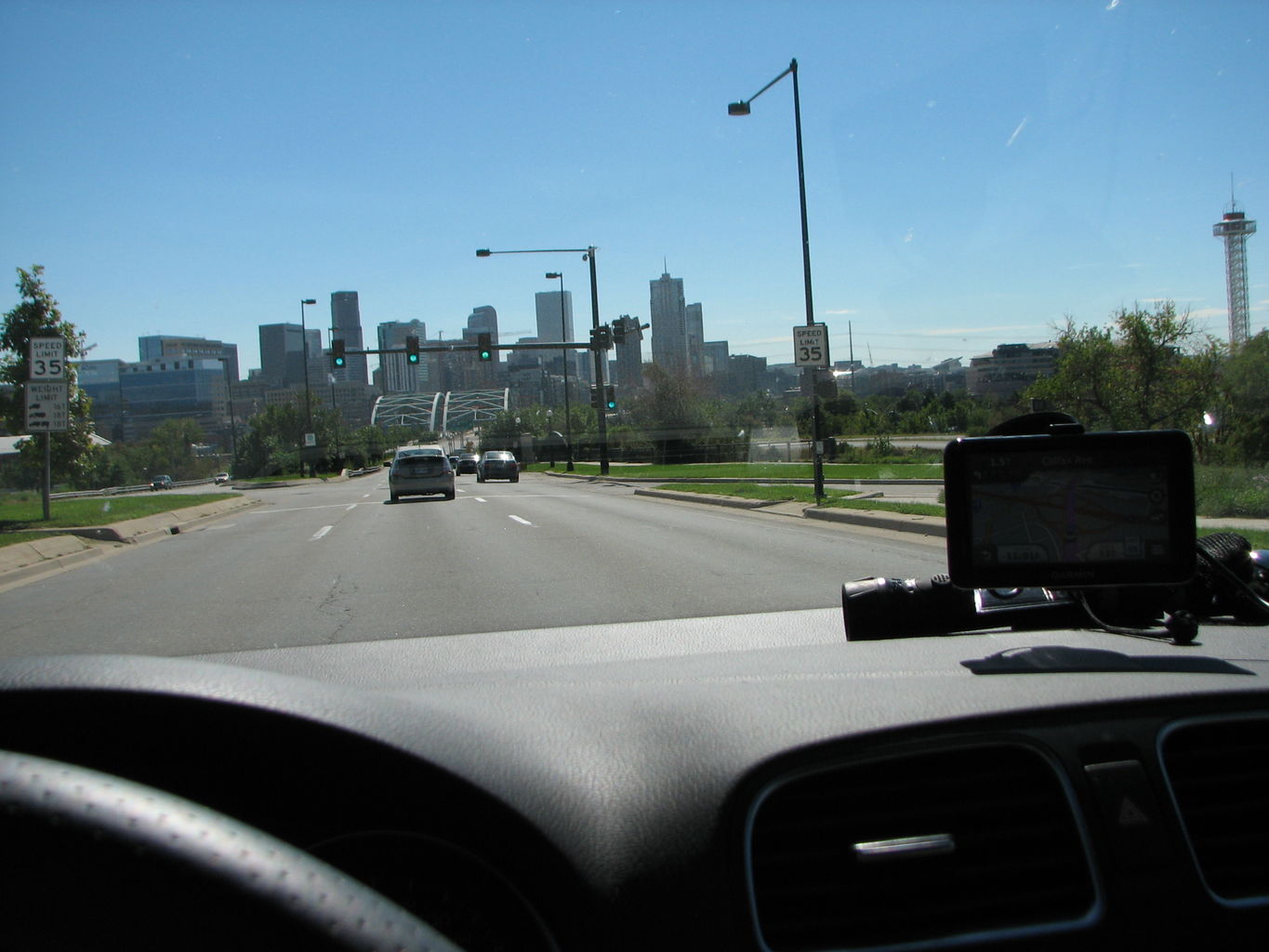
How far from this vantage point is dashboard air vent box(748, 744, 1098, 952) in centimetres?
187

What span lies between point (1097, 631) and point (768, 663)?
3.38ft

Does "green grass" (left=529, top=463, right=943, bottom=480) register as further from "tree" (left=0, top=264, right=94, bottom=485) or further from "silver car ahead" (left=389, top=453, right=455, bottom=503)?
"tree" (left=0, top=264, right=94, bottom=485)

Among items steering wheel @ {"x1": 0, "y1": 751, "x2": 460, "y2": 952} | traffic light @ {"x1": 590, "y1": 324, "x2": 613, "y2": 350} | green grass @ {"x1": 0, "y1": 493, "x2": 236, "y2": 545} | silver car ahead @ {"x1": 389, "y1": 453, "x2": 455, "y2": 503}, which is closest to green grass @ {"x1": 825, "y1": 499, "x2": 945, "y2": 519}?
green grass @ {"x1": 0, "y1": 493, "x2": 236, "y2": 545}

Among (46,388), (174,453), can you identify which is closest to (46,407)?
(46,388)

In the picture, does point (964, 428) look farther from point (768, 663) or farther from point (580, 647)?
point (768, 663)

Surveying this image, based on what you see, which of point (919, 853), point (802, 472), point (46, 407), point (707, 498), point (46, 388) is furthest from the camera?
point (802, 472)

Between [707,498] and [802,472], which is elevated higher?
[802,472]

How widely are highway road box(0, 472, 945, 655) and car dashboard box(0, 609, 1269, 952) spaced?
605 cm

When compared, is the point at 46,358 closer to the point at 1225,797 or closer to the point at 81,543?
the point at 81,543

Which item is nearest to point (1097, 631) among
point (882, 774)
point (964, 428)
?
point (882, 774)

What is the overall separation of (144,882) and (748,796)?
3.65 feet

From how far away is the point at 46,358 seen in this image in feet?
60.9

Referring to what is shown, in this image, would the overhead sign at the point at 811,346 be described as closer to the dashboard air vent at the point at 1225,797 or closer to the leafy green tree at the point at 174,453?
the dashboard air vent at the point at 1225,797

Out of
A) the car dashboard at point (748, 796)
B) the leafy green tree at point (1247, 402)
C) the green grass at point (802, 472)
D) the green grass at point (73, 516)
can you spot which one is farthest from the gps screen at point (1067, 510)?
the green grass at point (73, 516)
